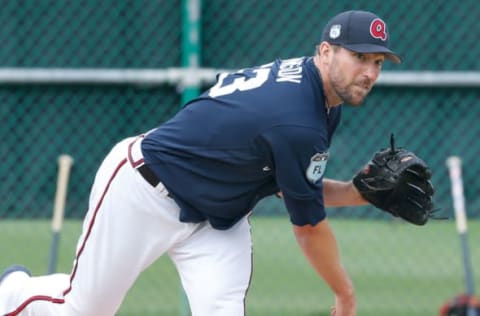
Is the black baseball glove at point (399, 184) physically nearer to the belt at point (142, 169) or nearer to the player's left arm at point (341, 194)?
the player's left arm at point (341, 194)

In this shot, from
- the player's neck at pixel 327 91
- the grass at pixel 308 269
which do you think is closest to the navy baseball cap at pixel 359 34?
the player's neck at pixel 327 91

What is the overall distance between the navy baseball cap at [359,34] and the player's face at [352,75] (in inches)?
1.4

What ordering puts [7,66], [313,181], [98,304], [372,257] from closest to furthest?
[313,181], [98,304], [7,66], [372,257]

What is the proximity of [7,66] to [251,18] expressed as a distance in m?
1.33

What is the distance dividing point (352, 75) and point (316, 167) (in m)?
0.36

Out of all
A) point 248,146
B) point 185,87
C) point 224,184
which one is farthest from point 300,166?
point 185,87

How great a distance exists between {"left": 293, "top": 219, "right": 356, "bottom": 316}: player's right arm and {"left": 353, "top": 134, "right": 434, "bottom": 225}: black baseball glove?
0.40m

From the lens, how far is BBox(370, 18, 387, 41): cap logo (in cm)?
425

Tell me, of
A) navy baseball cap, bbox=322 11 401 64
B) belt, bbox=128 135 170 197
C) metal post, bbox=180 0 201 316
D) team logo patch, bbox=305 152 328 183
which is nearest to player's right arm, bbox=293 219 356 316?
team logo patch, bbox=305 152 328 183

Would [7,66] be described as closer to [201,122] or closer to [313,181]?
[201,122]

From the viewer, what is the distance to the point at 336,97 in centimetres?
432

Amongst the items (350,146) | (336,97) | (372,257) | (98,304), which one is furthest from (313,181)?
(372,257)

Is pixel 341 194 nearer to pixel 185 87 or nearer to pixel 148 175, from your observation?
pixel 148 175

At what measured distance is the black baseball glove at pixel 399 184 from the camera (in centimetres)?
455
